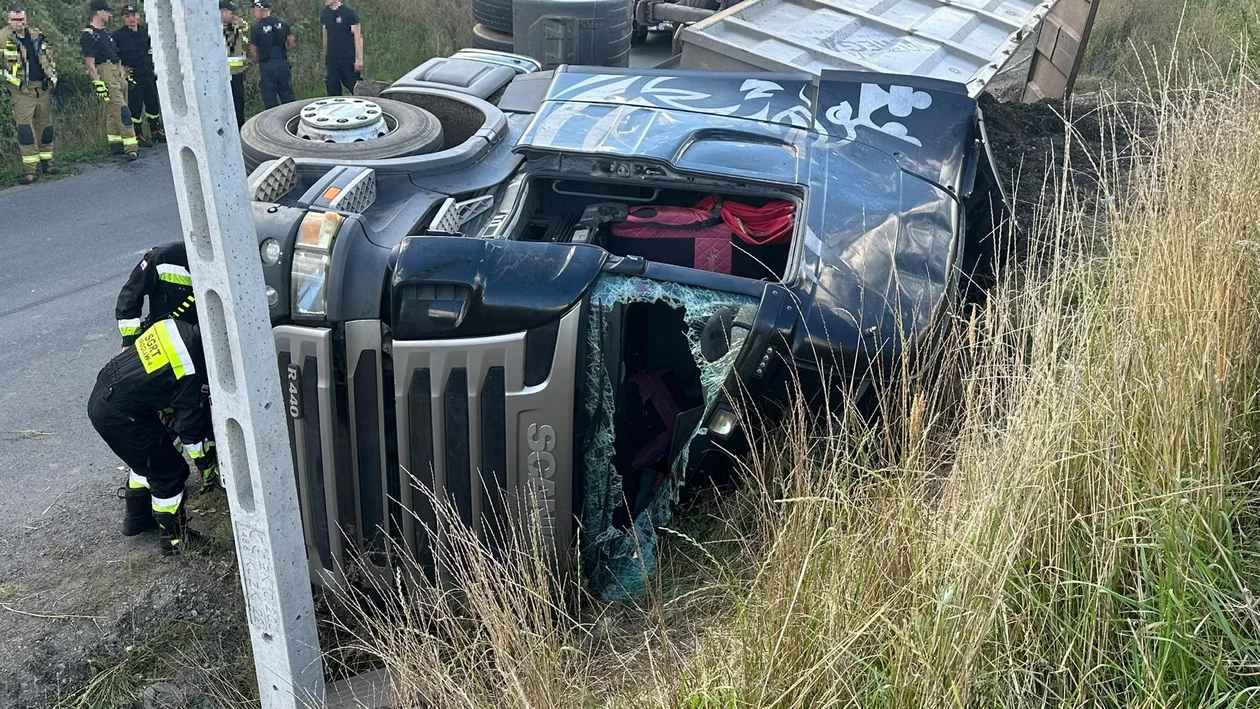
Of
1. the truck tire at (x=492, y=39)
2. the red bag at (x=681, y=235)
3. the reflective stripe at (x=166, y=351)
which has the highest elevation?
the truck tire at (x=492, y=39)

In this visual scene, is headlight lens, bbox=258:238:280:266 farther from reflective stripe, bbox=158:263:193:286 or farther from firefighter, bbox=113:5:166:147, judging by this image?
firefighter, bbox=113:5:166:147

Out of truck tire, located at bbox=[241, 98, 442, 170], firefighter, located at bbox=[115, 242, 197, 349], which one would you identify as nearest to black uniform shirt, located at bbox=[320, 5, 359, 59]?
truck tire, located at bbox=[241, 98, 442, 170]

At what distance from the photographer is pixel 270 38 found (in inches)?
394

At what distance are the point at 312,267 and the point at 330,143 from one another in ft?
3.26

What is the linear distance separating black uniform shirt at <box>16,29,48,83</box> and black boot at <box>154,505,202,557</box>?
607 cm

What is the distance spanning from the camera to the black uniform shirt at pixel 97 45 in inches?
367

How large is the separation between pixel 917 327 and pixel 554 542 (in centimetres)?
136

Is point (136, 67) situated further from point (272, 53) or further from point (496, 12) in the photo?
point (496, 12)

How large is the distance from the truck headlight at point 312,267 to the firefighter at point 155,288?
4.30 feet

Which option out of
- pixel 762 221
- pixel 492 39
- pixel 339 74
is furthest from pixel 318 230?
pixel 339 74

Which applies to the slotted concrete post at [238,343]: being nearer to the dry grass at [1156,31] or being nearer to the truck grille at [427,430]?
the truck grille at [427,430]

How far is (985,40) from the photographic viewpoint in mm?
7039

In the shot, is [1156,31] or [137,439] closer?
[137,439]

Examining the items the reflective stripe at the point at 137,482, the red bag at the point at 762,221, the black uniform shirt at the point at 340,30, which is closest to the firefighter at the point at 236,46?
the black uniform shirt at the point at 340,30
